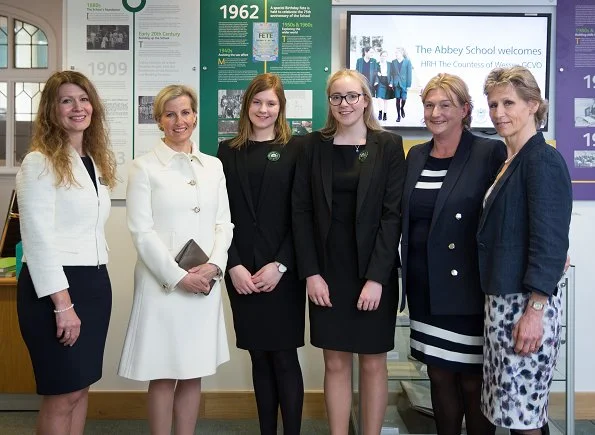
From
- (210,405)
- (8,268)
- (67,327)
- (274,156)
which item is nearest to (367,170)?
(274,156)

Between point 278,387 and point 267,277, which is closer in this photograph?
point 267,277

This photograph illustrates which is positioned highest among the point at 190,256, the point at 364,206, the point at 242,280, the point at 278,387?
the point at 364,206

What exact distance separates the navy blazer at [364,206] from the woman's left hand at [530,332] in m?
0.56

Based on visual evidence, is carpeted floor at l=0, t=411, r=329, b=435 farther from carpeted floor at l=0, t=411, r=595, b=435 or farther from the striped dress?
the striped dress

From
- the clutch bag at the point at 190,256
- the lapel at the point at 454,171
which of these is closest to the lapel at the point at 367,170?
the lapel at the point at 454,171

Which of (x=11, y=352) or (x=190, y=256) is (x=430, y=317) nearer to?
(x=190, y=256)

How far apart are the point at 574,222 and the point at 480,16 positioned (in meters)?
1.34

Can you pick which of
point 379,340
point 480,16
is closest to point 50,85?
point 379,340

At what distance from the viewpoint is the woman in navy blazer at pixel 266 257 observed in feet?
7.80

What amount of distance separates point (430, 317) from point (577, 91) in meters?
1.92

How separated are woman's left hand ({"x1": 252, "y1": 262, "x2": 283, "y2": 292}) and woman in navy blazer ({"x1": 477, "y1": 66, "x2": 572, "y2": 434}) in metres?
0.84

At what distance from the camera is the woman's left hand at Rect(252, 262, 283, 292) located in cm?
234

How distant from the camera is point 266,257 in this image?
239 centimetres

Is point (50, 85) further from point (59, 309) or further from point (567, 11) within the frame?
point (567, 11)
